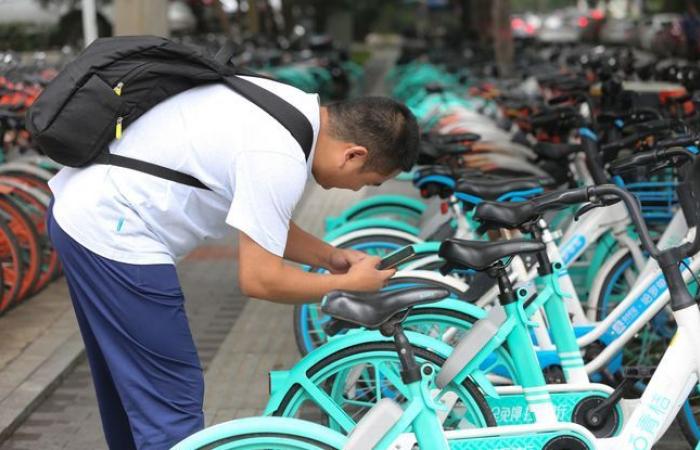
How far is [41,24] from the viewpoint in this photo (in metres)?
11.4

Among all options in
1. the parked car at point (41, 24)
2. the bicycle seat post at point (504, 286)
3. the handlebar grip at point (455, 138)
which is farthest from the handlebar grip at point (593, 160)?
the parked car at point (41, 24)

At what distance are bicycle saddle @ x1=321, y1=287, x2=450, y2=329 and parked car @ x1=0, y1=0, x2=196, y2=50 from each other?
7193mm

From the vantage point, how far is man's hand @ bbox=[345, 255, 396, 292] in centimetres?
289

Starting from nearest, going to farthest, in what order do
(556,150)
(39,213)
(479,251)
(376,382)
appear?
(479,251) → (376,382) → (556,150) → (39,213)

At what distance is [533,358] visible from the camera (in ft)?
10.7

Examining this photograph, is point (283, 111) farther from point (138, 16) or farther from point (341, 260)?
point (138, 16)

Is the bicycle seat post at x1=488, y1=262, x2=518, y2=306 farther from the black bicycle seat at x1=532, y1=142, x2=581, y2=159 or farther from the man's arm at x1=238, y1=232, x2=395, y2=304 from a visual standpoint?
the black bicycle seat at x1=532, y1=142, x2=581, y2=159

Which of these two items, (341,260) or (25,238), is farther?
(25,238)

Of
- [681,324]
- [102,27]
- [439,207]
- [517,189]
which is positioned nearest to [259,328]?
[439,207]

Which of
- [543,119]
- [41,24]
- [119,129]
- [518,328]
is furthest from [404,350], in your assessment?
[41,24]

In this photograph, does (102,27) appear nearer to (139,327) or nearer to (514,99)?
(514,99)

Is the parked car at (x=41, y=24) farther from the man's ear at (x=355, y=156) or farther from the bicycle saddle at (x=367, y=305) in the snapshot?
the bicycle saddle at (x=367, y=305)

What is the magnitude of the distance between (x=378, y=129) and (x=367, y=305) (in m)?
0.55

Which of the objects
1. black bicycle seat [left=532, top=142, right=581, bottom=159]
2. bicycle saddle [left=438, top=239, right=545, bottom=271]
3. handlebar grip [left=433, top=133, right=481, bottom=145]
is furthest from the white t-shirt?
handlebar grip [left=433, top=133, right=481, bottom=145]
